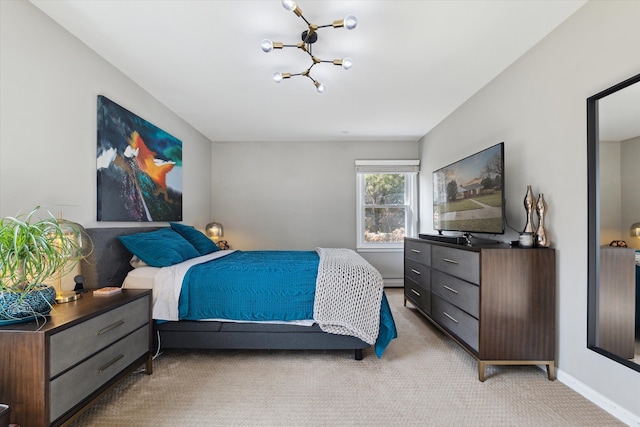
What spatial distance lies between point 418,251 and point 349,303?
1.31m

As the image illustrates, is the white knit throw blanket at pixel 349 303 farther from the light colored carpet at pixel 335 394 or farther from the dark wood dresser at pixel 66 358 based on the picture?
the dark wood dresser at pixel 66 358

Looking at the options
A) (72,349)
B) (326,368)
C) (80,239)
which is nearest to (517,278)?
(326,368)

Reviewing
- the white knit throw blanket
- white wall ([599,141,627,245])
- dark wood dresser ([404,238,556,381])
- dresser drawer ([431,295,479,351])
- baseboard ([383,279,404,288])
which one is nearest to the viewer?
white wall ([599,141,627,245])

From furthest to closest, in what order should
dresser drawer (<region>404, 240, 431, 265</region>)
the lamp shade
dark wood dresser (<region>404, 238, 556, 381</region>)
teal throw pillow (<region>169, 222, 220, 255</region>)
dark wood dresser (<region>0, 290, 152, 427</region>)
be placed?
the lamp shade → teal throw pillow (<region>169, 222, 220, 255</region>) → dresser drawer (<region>404, 240, 431, 265</region>) → dark wood dresser (<region>404, 238, 556, 381</region>) → dark wood dresser (<region>0, 290, 152, 427</region>)

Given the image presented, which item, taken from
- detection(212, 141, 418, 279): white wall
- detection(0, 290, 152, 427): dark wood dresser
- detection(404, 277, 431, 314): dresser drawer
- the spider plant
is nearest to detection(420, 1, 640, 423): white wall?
detection(404, 277, 431, 314): dresser drawer

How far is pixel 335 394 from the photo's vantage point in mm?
1881

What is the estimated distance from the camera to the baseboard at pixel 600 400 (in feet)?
5.11

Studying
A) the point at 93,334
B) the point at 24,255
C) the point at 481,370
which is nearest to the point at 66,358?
the point at 93,334

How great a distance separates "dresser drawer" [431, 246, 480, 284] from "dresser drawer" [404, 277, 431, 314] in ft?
1.26

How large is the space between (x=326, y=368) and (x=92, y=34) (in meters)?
Result: 2.97

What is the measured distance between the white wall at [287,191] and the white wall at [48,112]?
2.27 m

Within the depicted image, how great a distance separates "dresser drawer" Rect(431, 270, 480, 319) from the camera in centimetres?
211

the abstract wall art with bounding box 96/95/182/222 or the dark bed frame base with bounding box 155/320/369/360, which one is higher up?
the abstract wall art with bounding box 96/95/182/222

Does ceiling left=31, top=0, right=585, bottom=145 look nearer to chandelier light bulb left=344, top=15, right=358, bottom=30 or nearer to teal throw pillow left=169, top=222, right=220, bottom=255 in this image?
chandelier light bulb left=344, top=15, right=358, bottom=30
